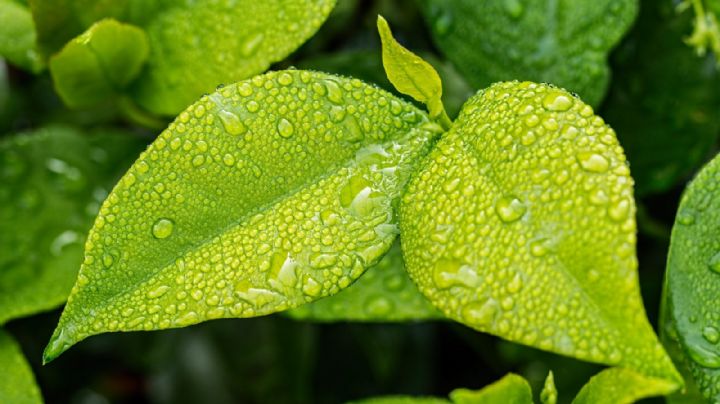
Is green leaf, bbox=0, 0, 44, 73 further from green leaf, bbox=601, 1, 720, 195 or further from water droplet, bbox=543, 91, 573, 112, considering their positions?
green leaf, bbox=601, 1, 720, 195

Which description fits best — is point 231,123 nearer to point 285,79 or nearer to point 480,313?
point 285,79

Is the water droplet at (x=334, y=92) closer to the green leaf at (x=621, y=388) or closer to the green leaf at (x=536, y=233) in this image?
the green leaf at (x=536, y=233)

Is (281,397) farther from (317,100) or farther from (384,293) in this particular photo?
(317,100)

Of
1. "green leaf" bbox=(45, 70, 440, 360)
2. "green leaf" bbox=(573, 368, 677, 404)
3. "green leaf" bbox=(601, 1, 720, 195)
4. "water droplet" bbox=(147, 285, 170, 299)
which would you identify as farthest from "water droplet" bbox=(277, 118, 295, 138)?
"green leaf" bbox=(601, 1, 720, 195)

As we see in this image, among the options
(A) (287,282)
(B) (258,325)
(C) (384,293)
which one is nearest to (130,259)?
(A) (287,282)

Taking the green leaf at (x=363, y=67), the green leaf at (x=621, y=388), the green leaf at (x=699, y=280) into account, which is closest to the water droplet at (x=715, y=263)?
the green leaf at (x=699, y=280)
